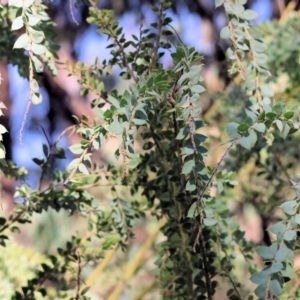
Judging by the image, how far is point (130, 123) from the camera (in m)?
0.31

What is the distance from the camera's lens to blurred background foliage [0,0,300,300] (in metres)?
0.67

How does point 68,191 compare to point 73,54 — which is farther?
point 73,54

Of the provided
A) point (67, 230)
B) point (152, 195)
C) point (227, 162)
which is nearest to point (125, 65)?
point (152, 195)

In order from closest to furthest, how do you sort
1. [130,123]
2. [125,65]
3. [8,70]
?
[130,123] → [125,65] → [8,70]

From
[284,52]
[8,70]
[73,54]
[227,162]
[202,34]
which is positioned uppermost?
[202,34]

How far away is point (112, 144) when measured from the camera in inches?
63.5

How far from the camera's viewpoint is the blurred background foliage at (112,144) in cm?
67

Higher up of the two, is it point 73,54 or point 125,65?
point 73,54

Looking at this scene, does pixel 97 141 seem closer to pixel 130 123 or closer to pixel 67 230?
pixel 130 123

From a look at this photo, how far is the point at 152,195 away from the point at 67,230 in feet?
3.40

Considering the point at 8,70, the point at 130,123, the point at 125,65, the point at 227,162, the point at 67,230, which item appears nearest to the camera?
the point at 130,123

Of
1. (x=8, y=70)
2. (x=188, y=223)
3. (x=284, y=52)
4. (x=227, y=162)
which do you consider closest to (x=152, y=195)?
(x=188, y=223)

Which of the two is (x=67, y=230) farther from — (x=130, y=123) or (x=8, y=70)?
(x=130, y=123)

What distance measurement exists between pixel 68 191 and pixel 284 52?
0.41m
